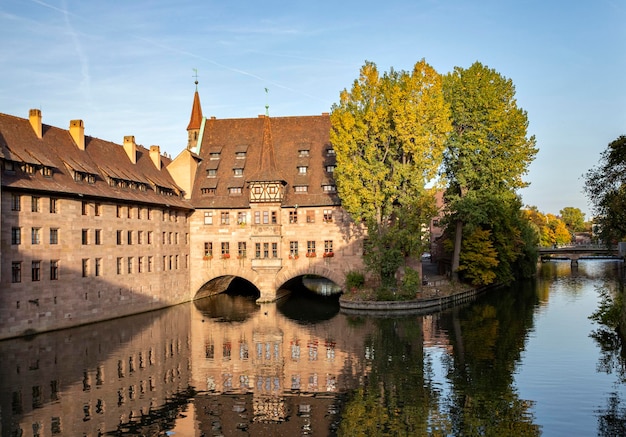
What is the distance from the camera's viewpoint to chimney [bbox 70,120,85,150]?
47.2 metres

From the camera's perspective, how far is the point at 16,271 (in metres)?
37.2

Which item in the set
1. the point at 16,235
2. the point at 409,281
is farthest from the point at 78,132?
the point at 409,281

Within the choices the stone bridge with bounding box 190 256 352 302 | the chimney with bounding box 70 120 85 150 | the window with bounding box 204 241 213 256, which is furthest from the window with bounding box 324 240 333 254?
the chimney with bounding box 70 120 85 150

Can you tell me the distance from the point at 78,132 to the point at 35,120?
4.33 metres

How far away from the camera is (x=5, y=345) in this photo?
34844 mm

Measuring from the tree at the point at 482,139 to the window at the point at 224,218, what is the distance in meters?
20.9

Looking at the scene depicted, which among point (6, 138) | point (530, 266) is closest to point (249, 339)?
point (6, 138)

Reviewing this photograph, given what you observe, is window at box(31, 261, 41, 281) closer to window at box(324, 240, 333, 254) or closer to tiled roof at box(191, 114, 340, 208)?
tiled roof at box(191, 114, 340, 208)

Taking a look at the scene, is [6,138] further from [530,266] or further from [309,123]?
[530,266]

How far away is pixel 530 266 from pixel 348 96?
44925 mm

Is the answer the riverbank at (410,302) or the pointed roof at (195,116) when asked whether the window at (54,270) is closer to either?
the riverbank at (410,302)

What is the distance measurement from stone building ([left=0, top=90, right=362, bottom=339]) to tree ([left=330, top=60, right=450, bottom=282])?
5.31 metres

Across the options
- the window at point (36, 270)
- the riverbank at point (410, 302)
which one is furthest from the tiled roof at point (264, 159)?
the window at point (36, 270)

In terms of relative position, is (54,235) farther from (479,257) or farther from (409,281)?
(479,257)
